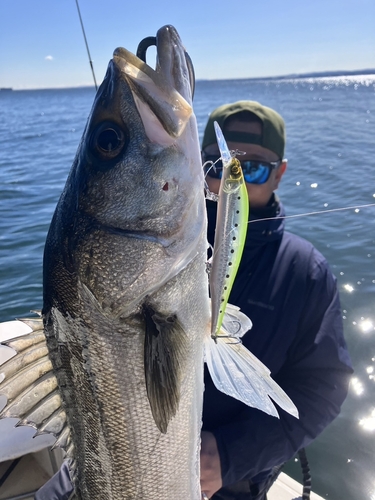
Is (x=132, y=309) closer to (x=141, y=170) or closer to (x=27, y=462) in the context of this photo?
(x=141, y=170)

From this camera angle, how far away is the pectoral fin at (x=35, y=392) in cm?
171

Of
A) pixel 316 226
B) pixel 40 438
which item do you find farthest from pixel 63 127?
pixel 40 438

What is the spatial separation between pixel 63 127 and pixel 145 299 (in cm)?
3423

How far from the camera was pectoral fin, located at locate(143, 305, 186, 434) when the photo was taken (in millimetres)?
1495

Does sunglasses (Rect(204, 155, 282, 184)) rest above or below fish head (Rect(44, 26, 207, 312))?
below

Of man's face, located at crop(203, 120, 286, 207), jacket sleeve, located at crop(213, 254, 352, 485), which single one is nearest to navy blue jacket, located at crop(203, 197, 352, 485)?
jacket sleeve, located at crop(213, 254, 352, 485)

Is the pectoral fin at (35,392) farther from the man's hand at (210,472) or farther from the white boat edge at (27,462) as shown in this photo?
the white boat edge at (27,462)

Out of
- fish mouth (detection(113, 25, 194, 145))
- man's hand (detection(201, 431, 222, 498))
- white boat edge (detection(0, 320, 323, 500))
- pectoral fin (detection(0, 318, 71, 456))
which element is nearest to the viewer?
fish mouth (detection(113, 25, 194, 145))

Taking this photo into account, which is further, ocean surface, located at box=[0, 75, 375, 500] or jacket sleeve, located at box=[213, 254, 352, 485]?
ocean surface, located at box=[0, 75, 375, 500]

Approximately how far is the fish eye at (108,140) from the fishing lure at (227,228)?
331 mm

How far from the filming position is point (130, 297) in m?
1.47

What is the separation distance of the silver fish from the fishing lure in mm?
75

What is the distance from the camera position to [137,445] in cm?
164

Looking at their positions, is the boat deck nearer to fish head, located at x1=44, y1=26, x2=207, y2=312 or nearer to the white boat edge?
the white boat edge
